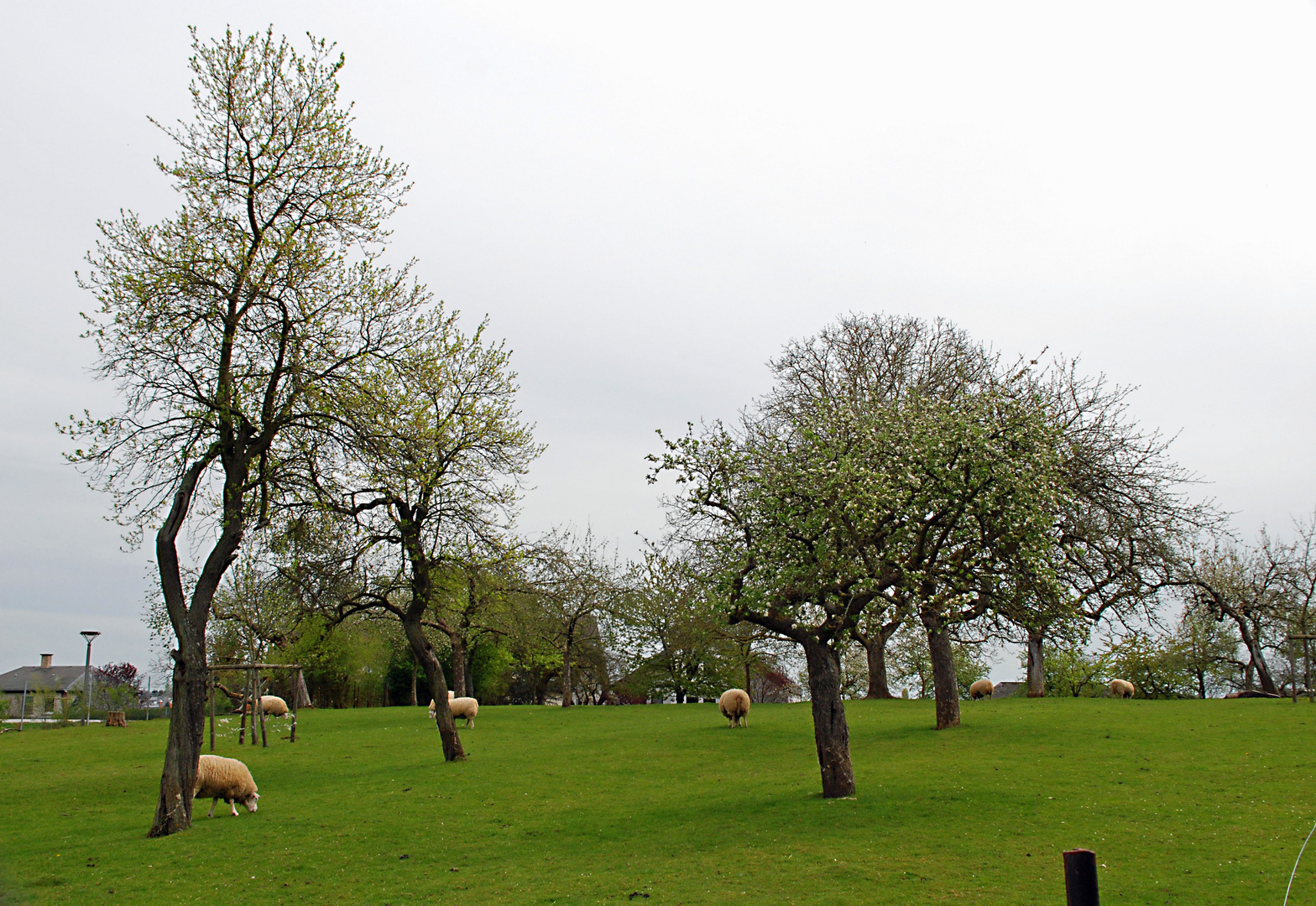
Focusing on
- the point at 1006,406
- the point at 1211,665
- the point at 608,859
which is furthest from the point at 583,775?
the point at 1211,665

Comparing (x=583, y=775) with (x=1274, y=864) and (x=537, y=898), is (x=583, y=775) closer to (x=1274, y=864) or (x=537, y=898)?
(x=537, y=898)

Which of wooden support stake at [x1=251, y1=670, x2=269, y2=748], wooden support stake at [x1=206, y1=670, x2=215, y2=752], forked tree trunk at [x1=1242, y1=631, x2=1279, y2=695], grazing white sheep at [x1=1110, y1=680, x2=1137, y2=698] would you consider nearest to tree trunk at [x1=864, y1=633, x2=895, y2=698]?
grazing white sheep at [x1=1110, y1=680, x2=1137, y2=698]

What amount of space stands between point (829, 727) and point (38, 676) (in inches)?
3558

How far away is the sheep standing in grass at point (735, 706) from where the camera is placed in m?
31.9

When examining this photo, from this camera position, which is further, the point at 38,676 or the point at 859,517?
the point at 38,676

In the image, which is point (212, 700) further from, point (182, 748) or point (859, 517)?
point (859, 517)

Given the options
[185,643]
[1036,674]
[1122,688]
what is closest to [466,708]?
[185,643]

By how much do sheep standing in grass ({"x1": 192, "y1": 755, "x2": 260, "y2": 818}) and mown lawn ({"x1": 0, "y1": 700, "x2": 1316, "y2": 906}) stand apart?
63cm

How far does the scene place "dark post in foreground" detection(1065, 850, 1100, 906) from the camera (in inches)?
177

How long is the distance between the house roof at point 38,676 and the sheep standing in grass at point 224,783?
2952 inches

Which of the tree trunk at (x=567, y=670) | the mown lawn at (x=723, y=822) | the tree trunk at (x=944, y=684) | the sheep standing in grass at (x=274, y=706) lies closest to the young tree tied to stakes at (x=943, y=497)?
the mown lawn at (x=723, y=822)

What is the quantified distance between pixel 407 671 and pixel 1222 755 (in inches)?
2174

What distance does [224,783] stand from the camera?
17.5 metres

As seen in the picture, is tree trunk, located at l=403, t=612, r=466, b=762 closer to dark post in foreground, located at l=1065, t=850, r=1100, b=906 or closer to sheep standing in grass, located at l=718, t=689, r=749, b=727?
sheep standing in grass, located at l=718, t=689, r=749, b=727
